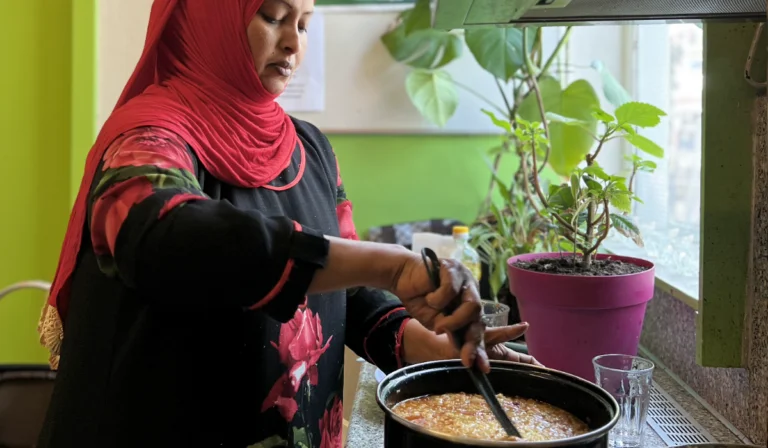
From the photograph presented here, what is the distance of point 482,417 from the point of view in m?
0.74

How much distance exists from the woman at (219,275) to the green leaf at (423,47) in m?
1.07

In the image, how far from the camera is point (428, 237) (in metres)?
1.91

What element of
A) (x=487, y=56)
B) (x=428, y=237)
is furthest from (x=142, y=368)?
(x=487, y=56)

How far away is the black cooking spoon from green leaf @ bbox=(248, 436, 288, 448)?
0.32 metres

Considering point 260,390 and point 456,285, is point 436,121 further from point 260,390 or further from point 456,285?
point 456,285

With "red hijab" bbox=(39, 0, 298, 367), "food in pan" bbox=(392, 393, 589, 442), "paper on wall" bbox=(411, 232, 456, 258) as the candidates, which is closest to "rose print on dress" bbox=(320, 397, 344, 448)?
"food in pan" bbox=(392, 393, 589, 442)

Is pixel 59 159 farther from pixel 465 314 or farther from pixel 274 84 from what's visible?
pixel 465 314

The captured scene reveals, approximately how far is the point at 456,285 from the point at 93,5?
199 centimetres

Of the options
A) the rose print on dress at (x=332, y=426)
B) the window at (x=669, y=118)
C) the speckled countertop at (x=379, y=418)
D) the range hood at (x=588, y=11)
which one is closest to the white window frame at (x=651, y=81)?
the window at (x=669, y=118)

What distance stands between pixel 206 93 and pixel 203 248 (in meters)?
0.38

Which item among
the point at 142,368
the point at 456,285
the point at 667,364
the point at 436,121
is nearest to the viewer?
the point at 456,285

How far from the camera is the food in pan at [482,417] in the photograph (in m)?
0.69

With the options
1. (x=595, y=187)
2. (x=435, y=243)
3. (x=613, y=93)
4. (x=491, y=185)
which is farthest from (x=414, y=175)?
(x=595, y=187)

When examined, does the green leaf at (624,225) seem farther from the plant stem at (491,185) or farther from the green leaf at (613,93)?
the plant stem at (491,185)
